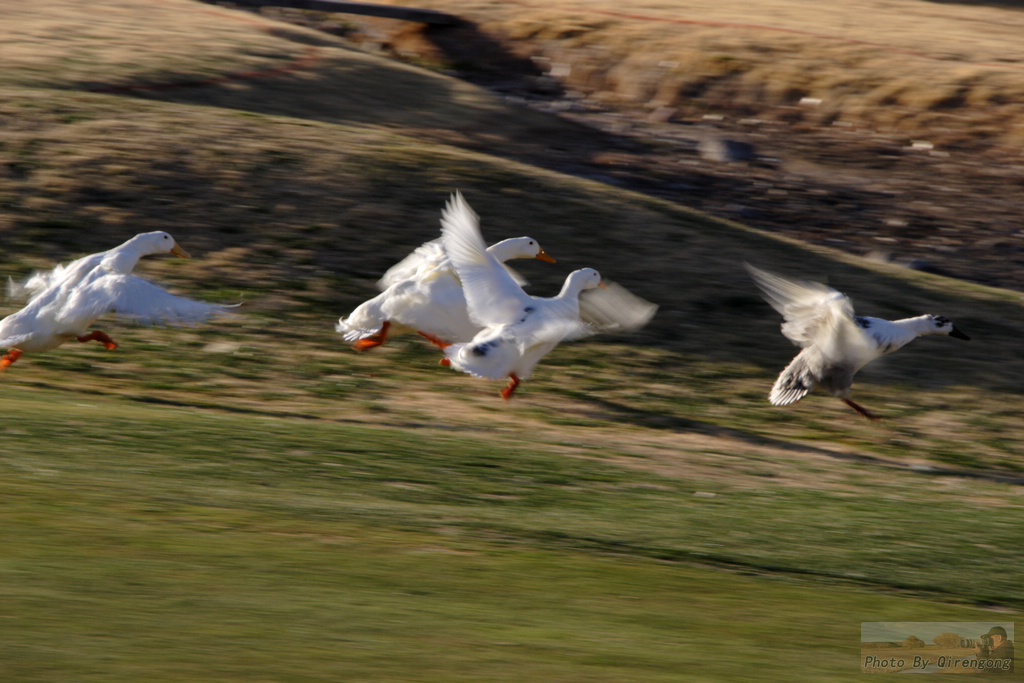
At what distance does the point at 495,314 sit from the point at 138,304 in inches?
102

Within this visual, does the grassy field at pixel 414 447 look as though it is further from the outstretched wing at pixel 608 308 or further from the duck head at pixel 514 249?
the duck head at pixel 514 249

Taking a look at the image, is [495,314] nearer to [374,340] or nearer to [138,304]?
[374,340]

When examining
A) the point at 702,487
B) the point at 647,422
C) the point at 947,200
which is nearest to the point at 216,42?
the point at 947,200

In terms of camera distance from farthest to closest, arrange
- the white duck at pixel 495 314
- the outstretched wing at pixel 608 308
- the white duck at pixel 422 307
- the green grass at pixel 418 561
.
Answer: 1. the outstretched wing at pixel 608 308
2. the white duck at pixel 422 307
3. the white duck at pixel 495 314
4. the green grass at pixel 418 561

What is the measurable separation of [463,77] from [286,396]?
1867 centimetres

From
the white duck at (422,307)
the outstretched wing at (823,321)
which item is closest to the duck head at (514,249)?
the white duck at (422,307)

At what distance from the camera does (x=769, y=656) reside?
4.43m

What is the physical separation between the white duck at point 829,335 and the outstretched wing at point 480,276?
2.12 metres

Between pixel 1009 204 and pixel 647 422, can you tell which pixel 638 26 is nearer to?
pixel 1009 204

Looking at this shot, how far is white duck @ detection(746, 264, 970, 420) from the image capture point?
9.38m

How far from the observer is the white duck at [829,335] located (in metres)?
9.38

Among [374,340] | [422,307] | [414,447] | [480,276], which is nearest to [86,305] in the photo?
[374,340]

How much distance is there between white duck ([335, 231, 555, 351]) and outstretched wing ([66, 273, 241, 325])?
155 centimetres

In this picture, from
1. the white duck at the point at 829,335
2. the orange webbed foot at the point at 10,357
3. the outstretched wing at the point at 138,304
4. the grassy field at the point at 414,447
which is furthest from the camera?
the white duck at the point at 829,335
